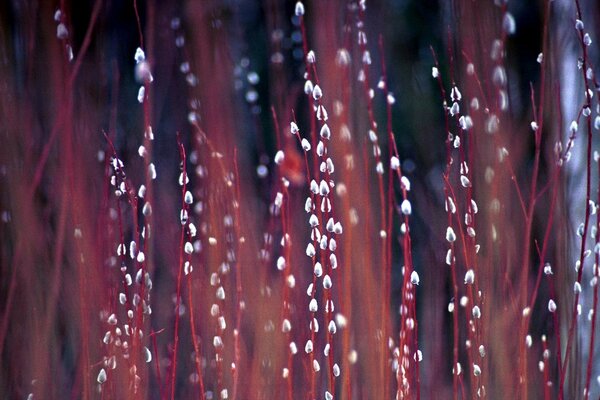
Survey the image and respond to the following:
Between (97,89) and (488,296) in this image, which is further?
(97,89)

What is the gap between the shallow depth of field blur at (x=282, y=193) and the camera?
96 centimetres

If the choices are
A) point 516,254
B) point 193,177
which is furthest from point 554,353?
point 193,177

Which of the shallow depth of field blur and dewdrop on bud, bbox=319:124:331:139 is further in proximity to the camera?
the shallow depth of field blur

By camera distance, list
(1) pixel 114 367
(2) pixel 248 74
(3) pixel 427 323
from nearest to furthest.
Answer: (1) pixel 114 367 → (3) pixel 427 323 → (2) pixel 248 74

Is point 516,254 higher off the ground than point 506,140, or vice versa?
point 506,140

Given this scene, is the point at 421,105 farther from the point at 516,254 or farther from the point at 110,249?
the point at 110,249

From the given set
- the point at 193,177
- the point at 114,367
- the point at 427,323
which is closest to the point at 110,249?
the point at 114,367

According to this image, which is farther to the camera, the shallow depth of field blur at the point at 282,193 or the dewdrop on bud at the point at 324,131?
the shallow depth of field blur at the point at 282,193

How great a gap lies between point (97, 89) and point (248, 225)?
0.51 metres

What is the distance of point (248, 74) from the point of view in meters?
1.42

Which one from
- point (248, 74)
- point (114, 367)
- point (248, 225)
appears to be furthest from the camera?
point (248, 74)

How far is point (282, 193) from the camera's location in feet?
3.08

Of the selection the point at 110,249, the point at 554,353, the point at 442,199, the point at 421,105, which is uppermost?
the point at 421,105

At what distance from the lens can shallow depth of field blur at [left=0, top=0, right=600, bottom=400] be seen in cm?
96
